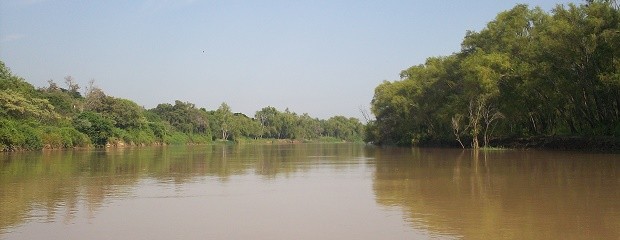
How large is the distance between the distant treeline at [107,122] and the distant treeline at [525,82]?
111 feet

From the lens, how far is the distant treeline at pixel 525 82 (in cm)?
3102

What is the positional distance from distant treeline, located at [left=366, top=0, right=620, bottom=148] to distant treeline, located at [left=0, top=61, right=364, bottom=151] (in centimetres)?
3378

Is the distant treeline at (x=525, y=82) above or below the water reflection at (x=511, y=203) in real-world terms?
above

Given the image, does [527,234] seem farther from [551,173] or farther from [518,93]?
[518,93]

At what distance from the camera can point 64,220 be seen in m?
9.15

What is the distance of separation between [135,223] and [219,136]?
111924 millimetres

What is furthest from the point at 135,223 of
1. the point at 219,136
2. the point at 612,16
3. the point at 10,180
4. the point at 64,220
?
the point at 219,136

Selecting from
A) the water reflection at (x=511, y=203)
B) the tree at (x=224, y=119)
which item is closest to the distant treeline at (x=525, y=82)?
the water reflection at (x=511, y=203)

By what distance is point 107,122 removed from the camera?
65375mm

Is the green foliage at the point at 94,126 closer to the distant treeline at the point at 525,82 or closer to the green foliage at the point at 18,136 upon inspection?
the green foliage at the point at 18,136

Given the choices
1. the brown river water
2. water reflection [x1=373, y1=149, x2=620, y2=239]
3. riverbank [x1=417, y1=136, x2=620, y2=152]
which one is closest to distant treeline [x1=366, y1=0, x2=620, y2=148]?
riverbank [x1=417, y1=136, x2=620, y2=152]

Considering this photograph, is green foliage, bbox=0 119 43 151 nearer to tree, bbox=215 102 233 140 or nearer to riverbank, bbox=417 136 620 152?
riverbank, bbox=417 136 620 152

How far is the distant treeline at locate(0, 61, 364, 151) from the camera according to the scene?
47938mm

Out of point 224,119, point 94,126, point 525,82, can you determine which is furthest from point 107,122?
point 224,119
